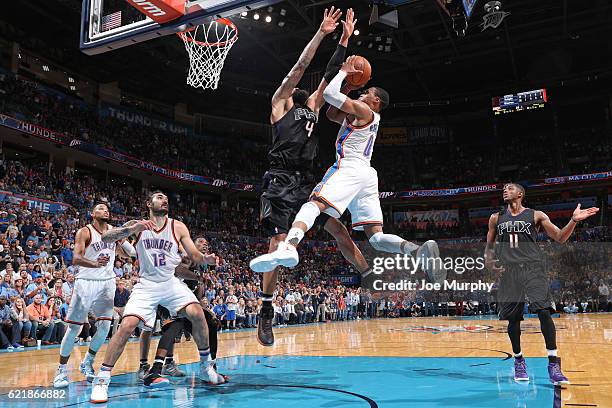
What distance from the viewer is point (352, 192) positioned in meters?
4.76

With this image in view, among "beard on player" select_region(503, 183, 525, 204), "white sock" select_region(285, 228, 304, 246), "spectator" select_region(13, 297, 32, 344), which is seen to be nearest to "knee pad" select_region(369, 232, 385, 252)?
"white sock" select_region(285, 228, 304, 246)

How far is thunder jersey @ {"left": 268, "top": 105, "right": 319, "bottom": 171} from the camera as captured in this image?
5.15m

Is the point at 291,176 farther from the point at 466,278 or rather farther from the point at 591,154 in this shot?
the point at 591,154

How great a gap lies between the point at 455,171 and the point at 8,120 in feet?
83.3

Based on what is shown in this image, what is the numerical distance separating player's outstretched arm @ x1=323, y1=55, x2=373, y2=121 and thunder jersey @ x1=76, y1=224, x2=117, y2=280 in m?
3.35

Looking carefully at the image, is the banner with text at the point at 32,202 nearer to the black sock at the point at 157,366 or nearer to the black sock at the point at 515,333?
the black sock at the point at 157,366

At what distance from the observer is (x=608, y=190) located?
29.9 meters

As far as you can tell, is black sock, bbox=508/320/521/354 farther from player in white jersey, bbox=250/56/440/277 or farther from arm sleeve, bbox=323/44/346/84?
arm sleeve, bbox=323/44/346/84

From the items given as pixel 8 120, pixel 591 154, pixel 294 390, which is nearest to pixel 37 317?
pixel 294 390

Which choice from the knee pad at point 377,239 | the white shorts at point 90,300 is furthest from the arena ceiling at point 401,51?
the knee pad at point 377,239

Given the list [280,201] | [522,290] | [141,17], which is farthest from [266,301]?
[141,17]

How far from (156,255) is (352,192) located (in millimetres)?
2149

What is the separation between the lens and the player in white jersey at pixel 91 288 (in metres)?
5.82

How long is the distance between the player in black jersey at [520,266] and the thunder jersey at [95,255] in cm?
451
